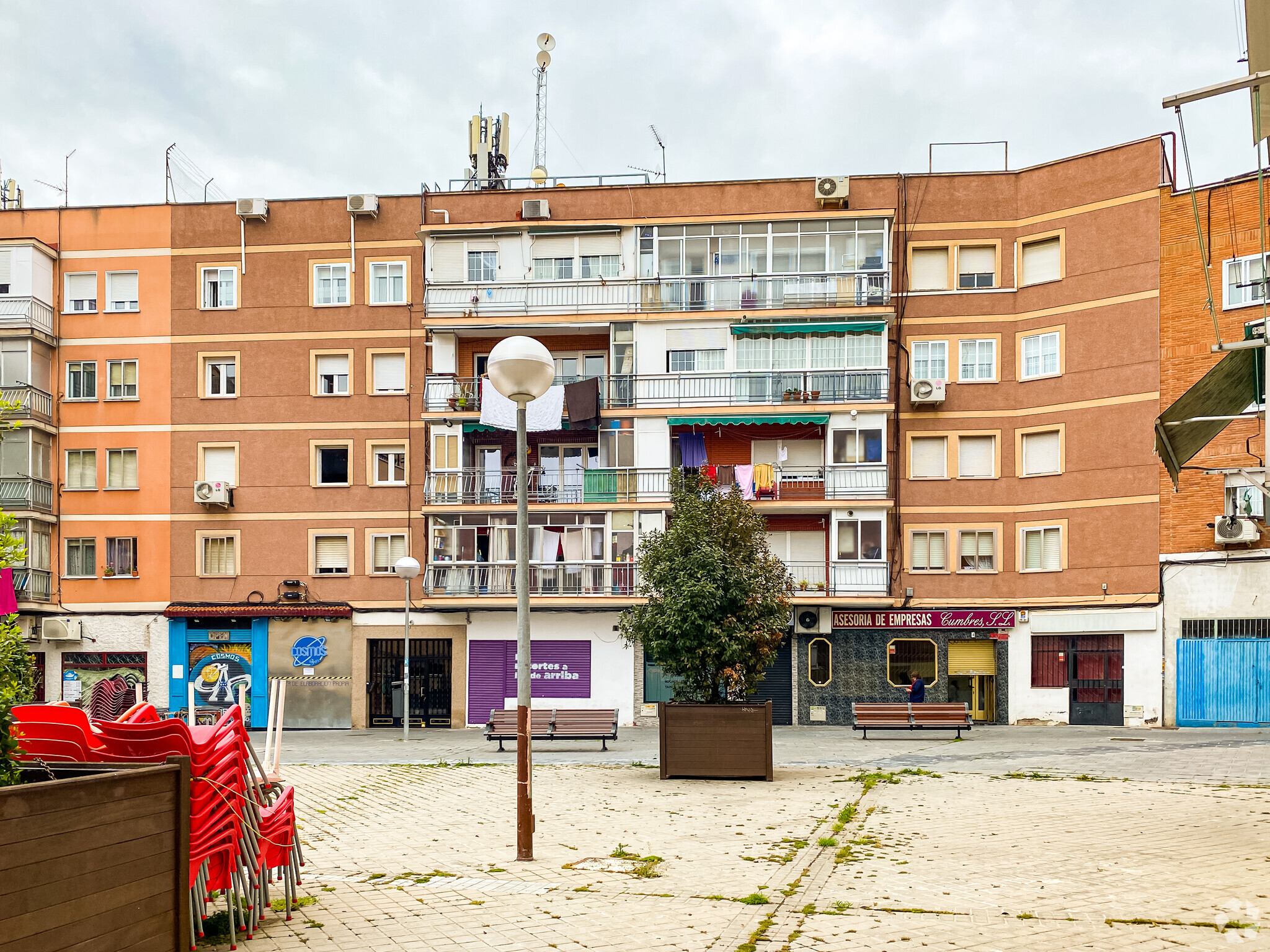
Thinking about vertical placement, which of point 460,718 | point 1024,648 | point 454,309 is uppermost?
point 454,309

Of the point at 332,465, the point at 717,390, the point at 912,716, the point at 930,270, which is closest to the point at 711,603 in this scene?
the point at 912,716

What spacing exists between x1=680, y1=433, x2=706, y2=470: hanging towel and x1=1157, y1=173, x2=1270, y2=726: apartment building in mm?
12905

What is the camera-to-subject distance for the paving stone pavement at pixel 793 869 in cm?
819

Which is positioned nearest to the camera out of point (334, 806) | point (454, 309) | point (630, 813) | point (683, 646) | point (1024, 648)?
point (630, 813)

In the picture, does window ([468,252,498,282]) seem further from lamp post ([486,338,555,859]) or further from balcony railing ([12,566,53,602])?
lamp post ([486,338,555,859])

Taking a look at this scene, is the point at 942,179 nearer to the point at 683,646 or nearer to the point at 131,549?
the point at 683,646

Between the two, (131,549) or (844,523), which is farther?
(131,549)

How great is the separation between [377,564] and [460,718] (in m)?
5.43

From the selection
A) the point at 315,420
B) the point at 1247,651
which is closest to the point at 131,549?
the point at 315,420

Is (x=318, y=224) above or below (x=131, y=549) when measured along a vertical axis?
above

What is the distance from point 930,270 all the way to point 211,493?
23.0 metres

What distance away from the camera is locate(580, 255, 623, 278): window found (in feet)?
124

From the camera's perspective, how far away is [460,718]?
36.7 m

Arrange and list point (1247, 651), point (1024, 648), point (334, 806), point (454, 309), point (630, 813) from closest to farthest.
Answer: point (630, 813)
point (334, 806)
point (1247, 651)
point (1024, 648)
point (454, 309)
